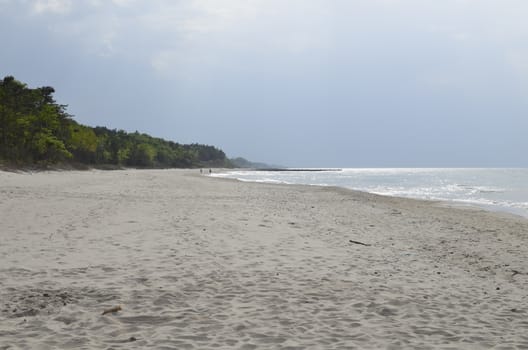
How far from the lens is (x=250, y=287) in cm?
858

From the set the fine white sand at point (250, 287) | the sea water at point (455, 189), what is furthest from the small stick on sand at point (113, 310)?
the sea water at point (455, 189)

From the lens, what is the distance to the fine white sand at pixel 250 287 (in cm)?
620

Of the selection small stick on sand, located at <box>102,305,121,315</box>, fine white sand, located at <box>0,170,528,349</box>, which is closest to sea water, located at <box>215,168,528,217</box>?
fine white sand, located at <box>0,170,528,349</box>

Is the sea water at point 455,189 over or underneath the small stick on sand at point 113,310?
over

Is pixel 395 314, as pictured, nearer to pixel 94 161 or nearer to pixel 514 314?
pixel 514 314

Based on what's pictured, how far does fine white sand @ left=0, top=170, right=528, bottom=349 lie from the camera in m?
6.20

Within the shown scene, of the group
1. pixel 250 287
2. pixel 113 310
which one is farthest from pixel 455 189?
pixel 113 310

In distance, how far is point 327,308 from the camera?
24.4 feet

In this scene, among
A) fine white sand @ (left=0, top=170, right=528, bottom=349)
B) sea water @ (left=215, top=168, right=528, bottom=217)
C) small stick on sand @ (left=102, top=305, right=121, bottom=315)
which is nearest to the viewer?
fine white sand @ (left=0, top=170, right=528, bottom=349)

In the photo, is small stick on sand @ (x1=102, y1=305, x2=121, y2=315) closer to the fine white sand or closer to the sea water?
the fine white sand

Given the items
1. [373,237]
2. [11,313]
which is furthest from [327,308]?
[373,237]

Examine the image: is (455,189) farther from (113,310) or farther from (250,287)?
(113,310)

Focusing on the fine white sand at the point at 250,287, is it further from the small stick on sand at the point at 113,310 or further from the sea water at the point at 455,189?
the sea water at the point at 455,189

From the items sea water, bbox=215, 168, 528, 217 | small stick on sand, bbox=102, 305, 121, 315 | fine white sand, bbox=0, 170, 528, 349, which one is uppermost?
sea water, bbox=215, 168, 528, 217
